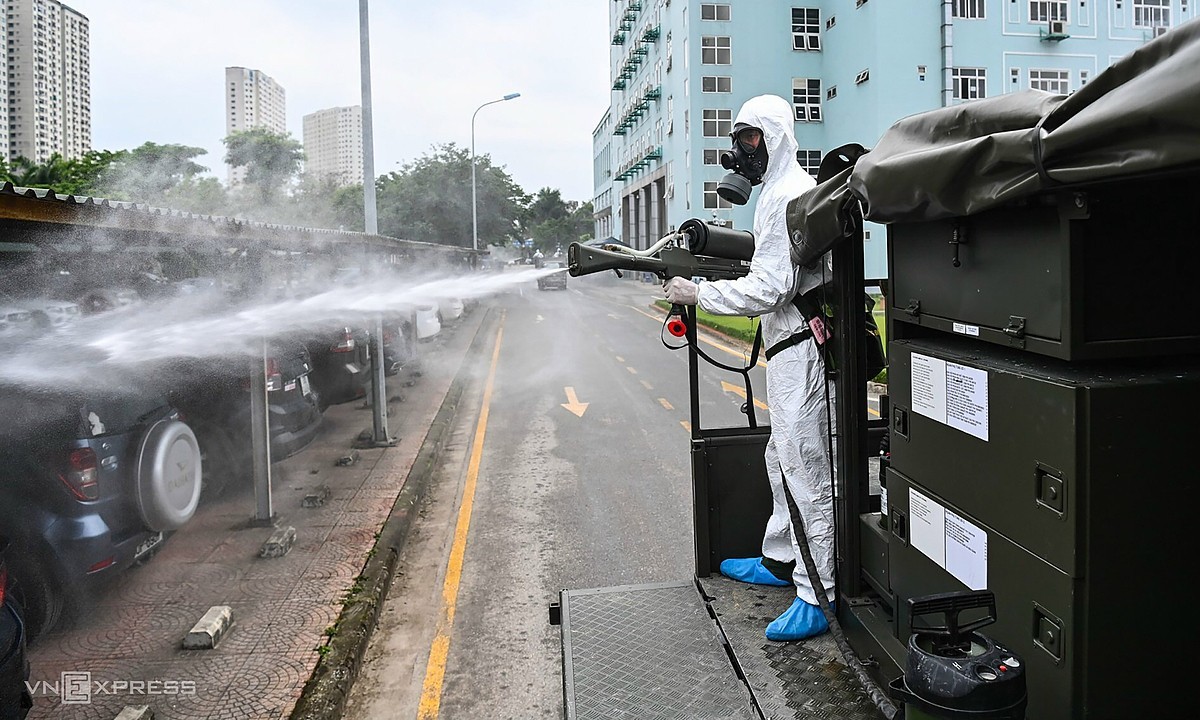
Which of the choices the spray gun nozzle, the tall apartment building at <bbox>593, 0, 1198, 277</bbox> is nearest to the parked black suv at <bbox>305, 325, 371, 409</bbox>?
the spray gun nozzle

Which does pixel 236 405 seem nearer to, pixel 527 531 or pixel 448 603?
pixel 527 531

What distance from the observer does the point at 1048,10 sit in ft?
113

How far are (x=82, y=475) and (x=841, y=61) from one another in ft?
124

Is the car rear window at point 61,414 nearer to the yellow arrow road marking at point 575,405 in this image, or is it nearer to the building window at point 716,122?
the yellow arrow road marking at point 575,405

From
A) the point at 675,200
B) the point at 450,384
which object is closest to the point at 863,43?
the point at 675,200

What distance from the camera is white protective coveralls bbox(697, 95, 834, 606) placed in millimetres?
3691

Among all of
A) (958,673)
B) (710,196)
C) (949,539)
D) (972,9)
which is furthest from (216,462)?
(710,196)

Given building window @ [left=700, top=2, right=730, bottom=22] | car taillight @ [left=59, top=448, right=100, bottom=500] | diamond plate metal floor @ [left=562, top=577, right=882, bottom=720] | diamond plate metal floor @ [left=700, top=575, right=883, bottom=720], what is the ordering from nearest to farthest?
diamond plate metal floor @ [left=700, top=575, right=883, bottom=720], diamond plate metal floor @ [left=562, top=577, right=882, bottom=720], car taillight @ [left=59, top=448, right=100, bottom=500], building window @ [left=700, top=2, right=730, bottom=22]

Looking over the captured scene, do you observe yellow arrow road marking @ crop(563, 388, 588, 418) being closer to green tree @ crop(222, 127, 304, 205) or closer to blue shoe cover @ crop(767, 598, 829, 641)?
blue shoe cover @ crop(767, 598, 829, 641)

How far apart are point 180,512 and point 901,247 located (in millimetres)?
5131

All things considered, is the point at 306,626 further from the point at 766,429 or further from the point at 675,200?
the point at 675,200

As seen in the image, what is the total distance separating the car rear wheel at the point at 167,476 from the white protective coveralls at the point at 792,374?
3904 millimetres

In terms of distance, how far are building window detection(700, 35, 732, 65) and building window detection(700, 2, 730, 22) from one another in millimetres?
860

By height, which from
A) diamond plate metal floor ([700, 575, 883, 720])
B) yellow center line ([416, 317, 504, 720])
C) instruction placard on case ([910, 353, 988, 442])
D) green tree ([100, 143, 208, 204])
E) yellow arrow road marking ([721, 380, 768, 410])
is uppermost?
green tree ([100, 143, 208, 204])
